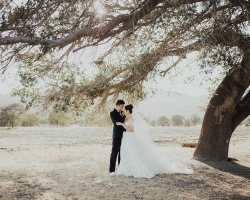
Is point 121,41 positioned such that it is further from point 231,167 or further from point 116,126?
point 231,167

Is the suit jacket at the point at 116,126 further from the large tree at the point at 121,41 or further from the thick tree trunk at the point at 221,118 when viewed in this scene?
the thick tree trunk at the point at 221,118

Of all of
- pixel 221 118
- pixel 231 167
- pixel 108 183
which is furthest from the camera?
pixel 221 118

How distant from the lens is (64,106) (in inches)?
371

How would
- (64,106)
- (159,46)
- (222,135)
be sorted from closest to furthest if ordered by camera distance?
(159,46) < (64,106) < (222,135)

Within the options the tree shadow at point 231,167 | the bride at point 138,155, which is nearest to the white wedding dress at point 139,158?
the bride at point 138,155

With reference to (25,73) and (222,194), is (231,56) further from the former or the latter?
(25,73)

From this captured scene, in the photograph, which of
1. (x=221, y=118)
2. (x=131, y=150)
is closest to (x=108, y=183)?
(x=131, y=150)

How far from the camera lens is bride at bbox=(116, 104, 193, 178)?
857 cm

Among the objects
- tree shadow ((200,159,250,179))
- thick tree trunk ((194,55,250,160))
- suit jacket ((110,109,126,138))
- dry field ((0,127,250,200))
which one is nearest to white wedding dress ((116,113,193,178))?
suit jacket ((110,109,126,138))

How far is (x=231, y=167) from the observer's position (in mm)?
10289

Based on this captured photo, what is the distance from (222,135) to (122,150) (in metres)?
4.33

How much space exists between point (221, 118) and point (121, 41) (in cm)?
514

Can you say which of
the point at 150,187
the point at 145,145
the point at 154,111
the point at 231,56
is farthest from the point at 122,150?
the point at 154,111

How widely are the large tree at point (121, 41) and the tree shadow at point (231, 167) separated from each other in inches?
15.2
